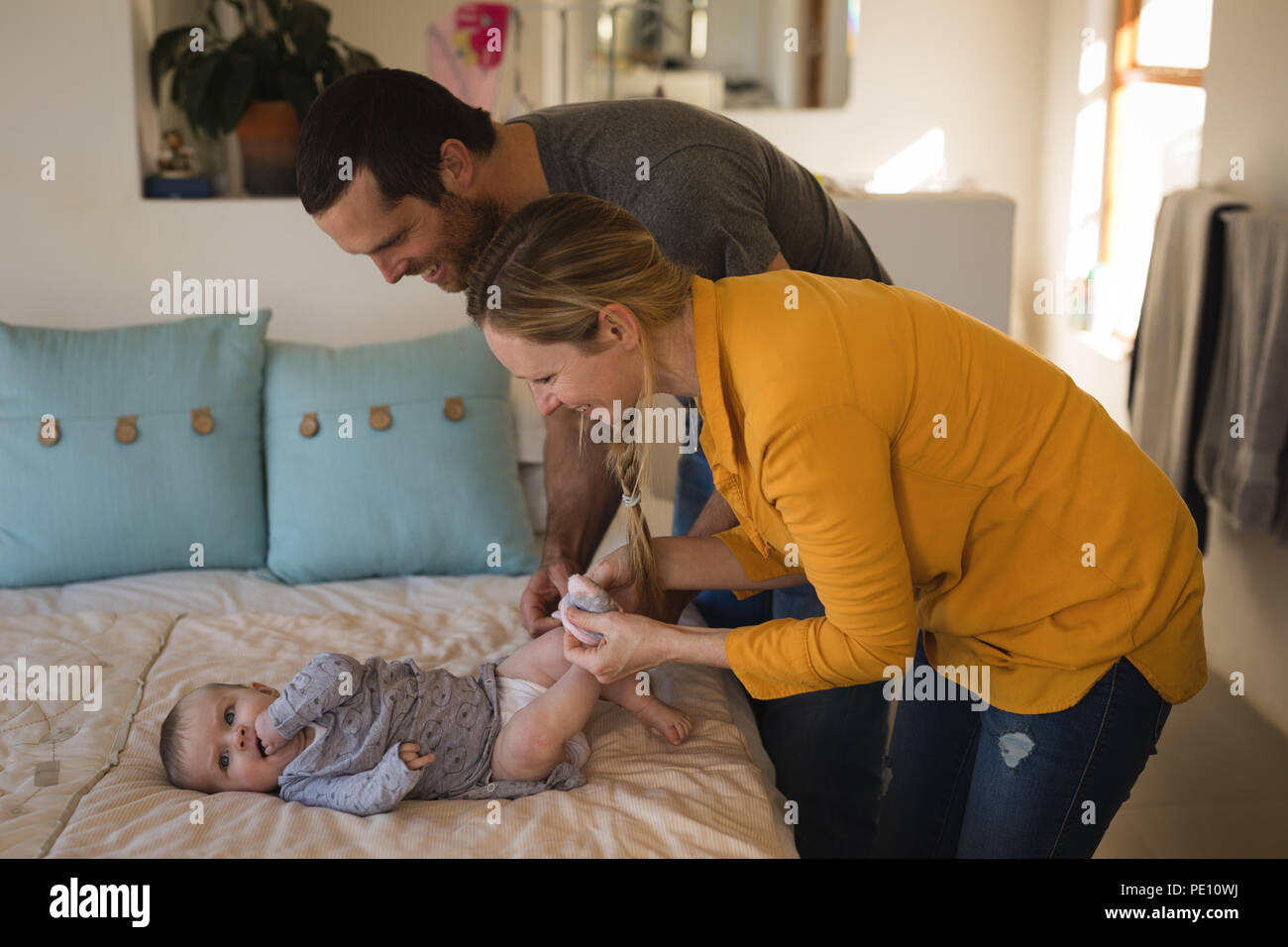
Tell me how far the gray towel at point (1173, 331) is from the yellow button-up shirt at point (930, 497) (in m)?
1.46

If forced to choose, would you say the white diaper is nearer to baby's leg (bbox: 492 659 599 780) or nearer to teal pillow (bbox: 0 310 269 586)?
baby's leg (bbox: 492 659 599 780)

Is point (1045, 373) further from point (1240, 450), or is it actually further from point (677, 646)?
point (1240, 450)

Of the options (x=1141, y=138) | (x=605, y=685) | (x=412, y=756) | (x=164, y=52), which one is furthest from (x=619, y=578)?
(x=1141, y=138)

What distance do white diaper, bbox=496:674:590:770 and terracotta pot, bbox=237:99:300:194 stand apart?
4.77 ft

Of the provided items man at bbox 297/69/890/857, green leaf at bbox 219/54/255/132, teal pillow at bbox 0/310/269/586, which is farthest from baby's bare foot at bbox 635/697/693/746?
green leaf at bbox 219/54/255/132

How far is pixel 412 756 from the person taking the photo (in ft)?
4.55

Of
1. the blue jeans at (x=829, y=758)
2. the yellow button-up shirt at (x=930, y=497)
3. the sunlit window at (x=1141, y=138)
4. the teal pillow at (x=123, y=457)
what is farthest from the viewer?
the sunlit window at (x=1141, y=138)

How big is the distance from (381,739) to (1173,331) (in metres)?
2.06

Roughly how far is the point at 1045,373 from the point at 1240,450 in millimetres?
1414

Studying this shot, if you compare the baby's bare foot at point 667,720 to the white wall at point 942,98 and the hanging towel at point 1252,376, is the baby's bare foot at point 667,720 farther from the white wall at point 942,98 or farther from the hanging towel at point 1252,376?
the white wall at point 942,98

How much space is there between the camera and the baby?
1.39m

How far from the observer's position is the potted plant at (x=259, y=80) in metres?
2.41

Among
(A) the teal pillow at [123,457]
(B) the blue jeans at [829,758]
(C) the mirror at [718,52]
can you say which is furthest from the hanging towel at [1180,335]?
(C) the mirror at [718,52]
